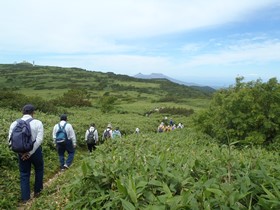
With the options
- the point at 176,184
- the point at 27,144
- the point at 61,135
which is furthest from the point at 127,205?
the point at 61,135

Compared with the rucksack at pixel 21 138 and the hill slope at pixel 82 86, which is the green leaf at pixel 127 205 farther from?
the hill slope at pixel 82 86

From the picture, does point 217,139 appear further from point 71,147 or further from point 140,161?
point 140,161

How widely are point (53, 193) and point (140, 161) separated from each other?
340 cm

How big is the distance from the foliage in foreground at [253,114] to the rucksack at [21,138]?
11.8m

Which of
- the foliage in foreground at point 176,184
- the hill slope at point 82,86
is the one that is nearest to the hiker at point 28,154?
the foliage in foreground at point 176,184

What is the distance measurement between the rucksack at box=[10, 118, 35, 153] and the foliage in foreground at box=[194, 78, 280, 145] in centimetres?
1185

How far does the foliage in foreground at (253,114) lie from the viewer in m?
15.7

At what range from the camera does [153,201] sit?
3.10 meters

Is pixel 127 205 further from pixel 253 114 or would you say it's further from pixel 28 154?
pixel 253 114

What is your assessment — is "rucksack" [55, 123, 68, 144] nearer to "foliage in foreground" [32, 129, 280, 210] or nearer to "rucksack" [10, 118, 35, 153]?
"rucksack" [10, 118, 35, 153]

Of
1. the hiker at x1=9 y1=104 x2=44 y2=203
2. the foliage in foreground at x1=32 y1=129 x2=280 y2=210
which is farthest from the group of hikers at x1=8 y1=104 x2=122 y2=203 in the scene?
the foliage in foreground at x1=32 y1=129 x2=280 y2=210

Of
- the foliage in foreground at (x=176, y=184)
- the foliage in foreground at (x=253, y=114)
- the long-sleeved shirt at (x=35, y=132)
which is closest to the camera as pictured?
the foliage in foreground at (x=176, y=184)

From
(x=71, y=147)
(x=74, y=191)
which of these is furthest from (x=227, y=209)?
(x=71, y=147)

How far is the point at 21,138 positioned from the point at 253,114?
42.5 ft
